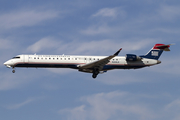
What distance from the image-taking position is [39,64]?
52.0 metres

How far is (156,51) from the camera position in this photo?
5712 cm

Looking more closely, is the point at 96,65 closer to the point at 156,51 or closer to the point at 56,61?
the point at 56,61

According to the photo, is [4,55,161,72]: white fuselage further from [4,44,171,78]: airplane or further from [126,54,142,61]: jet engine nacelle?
[126,54,142,61]: jet engine nacelle

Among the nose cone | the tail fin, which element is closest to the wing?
the tail fin

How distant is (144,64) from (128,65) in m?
2.78

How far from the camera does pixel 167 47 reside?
56938 millimetres

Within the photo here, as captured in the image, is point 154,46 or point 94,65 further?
point 154,46

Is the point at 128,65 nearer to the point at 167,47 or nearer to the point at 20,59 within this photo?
the point at 167,47

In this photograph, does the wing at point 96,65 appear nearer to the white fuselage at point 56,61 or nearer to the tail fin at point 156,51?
the white fuselage at point 56,61

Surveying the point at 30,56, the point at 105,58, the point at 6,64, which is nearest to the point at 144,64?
the point at 105,58

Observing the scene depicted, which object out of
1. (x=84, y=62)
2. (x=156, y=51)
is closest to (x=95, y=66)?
(x=84, y=62)

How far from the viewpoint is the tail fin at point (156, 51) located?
2223 inches

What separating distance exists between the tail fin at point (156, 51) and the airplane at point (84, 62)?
87 cm

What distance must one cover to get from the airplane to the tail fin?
2.84ft
